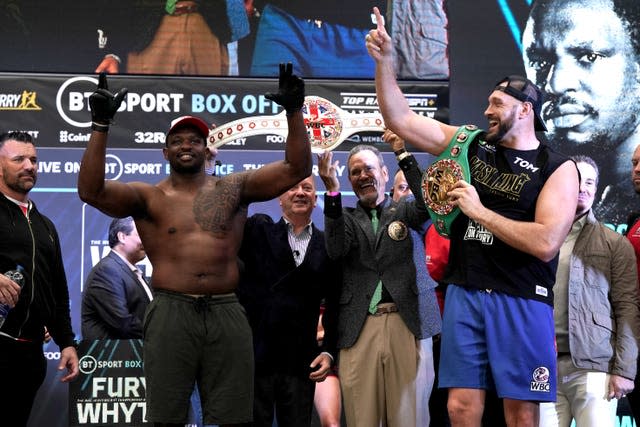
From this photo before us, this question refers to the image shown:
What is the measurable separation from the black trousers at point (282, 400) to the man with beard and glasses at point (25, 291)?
0.99 m

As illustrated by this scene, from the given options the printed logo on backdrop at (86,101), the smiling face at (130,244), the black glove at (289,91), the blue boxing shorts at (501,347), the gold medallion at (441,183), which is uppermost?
the printed logo on backdrop at (86,101)

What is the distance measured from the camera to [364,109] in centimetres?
699

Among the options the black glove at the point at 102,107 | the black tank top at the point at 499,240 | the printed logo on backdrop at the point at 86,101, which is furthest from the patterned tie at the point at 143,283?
the black tank top at the point at 499,240

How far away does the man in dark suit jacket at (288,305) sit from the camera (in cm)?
484

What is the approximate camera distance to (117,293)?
5809 millimetres

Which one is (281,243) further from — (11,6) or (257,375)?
(11,6)

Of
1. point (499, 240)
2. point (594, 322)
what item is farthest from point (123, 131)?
point (499, 240)

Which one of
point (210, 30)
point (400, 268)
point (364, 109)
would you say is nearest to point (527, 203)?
point (400, 268)

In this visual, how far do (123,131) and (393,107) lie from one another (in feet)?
11.2

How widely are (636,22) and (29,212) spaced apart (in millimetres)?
4850

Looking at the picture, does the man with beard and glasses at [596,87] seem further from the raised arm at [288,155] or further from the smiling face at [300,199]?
the raised arm at [288,155]

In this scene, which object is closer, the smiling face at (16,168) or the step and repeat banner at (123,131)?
the smiling face at (16,168)

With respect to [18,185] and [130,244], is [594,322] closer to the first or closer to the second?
[130,244]

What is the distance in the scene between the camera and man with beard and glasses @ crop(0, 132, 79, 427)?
4.66 m
